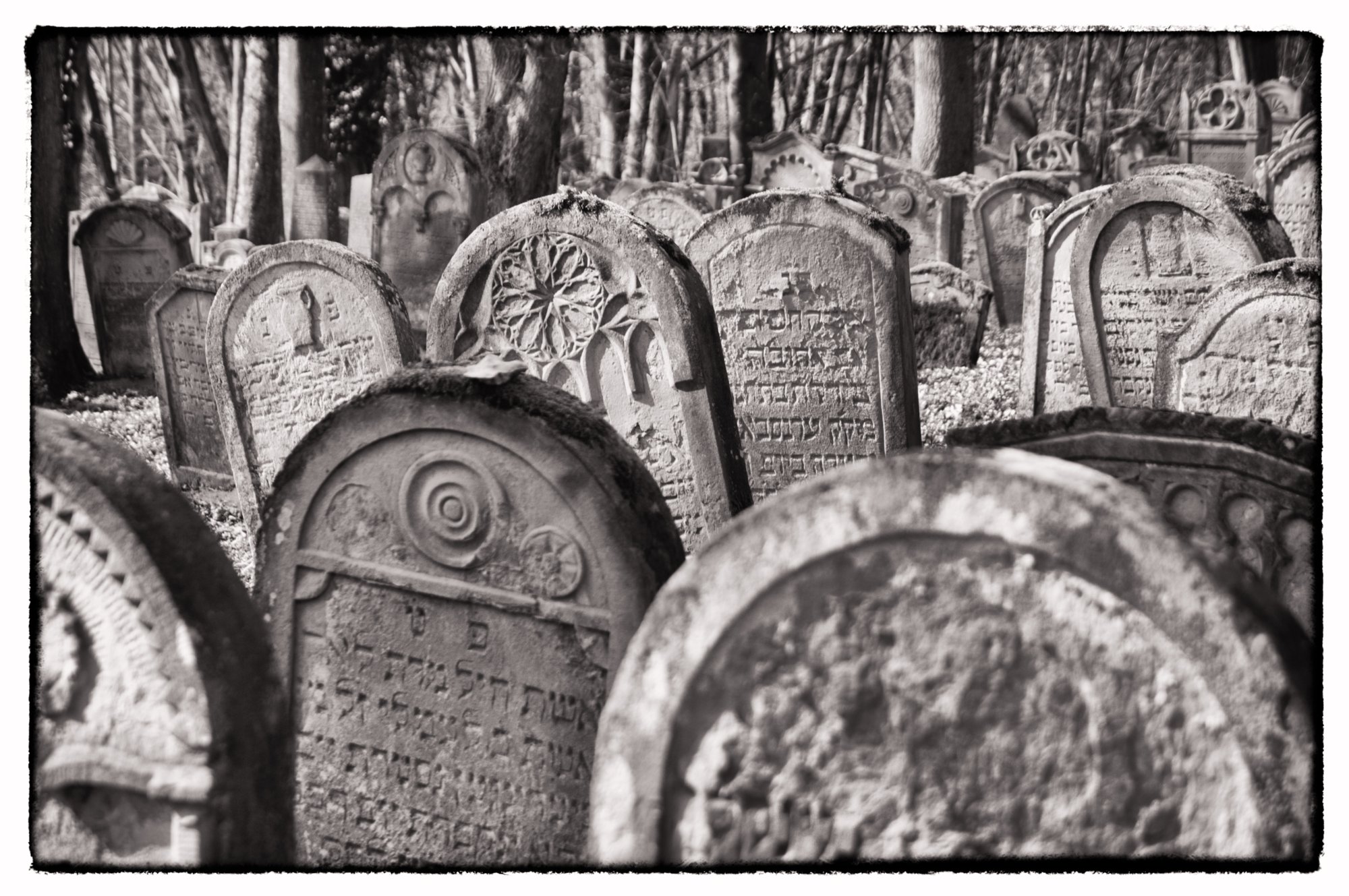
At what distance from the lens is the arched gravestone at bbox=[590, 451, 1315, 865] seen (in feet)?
5.90

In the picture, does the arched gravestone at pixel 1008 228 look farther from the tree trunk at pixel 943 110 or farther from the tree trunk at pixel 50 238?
the tree trunk at pixel 50 238

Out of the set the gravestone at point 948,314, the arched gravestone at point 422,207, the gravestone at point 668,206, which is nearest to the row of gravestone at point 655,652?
the gravestone at point 948,314

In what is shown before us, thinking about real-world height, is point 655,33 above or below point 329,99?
below

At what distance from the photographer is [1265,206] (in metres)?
5.94

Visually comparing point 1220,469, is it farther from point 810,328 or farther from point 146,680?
point 146,680

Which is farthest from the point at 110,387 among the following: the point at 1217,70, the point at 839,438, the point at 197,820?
the point at 1217,70

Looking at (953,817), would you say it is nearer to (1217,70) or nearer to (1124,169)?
(1124,169)

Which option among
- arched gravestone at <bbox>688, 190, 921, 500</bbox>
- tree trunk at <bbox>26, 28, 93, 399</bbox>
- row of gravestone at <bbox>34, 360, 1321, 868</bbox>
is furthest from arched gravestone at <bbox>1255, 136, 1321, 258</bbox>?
tree trunk at <bbox>26, 28, 93, 399</bbox>

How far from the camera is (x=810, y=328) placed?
16.2ft

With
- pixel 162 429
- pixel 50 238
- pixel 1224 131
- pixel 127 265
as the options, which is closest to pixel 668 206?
pixel 127 265

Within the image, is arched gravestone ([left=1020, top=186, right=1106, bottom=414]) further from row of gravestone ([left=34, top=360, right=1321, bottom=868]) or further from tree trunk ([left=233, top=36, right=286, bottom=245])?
tree trunk ([left=233, top=36, right=286, bottom=245])

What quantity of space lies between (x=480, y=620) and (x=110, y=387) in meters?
5.71

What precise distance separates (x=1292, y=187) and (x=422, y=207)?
6061 millimetres

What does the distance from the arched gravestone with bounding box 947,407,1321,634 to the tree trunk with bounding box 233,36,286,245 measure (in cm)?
891
